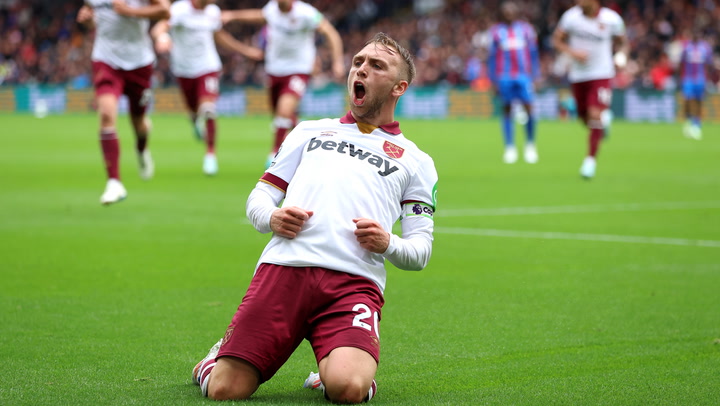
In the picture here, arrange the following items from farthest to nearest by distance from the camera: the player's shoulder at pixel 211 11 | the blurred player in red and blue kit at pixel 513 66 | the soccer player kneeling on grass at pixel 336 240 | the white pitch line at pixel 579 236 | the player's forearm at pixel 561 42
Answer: the blurred player in red and blue kit at pixel 513 66
the player's shoulder at pixel 211 11
the player's forearm at pixel 561 42
the white pitch line at pixel 579 236
the soccer player kneeling on grass at pixel 336 240

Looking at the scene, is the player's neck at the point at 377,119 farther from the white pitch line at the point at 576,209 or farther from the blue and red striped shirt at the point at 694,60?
the blue and red striped shirt at the point at 694,60

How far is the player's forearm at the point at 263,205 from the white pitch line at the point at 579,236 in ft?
17.1

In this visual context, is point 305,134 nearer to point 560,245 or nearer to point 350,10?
point 560,245

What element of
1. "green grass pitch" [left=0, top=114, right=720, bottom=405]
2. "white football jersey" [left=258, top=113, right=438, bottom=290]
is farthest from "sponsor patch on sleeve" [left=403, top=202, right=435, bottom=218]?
"green grass pitch" [left=0, top=114, right=720, bottom=405]

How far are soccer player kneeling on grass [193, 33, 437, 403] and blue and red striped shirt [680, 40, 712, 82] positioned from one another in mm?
Answer: 26008

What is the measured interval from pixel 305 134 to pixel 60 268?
146 inches

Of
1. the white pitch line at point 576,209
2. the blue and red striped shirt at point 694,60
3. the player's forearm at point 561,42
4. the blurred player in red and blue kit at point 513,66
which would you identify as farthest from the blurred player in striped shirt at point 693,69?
the white pitch line at point 576,209

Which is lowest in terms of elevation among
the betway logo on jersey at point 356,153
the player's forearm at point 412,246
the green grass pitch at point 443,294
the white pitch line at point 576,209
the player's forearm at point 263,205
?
the white pitch line at point 576,209

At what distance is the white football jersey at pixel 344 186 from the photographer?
14.7 ft

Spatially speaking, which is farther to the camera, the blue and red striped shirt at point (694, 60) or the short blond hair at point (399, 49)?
the blue and red striped shirt at point (694, 60)

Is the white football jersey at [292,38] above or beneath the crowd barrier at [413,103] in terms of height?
above

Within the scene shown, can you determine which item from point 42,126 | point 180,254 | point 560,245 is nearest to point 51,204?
point 180,254

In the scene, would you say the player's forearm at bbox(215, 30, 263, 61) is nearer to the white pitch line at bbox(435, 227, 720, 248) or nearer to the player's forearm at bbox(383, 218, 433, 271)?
the white pitch line at bbox(435, 227, 720, 248)

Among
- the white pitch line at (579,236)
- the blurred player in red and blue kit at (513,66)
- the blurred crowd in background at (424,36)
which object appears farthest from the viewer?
the blurred crowd in background at (424,36)
